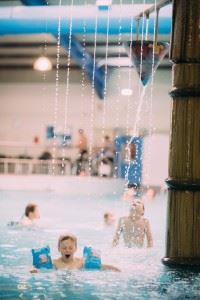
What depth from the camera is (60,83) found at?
19844 mm

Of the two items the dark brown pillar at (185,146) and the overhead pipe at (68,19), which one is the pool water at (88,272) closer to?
the dark brown pillar at (185,146)

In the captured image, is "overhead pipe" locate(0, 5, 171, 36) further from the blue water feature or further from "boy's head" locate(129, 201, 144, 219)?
the blue water feature

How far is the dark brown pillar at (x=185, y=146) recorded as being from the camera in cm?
470

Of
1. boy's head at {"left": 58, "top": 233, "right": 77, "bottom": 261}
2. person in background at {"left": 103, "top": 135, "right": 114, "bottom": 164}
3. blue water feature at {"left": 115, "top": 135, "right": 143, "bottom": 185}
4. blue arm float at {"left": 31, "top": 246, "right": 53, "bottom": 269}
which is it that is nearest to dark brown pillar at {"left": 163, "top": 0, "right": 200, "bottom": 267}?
boy's head at {"left": 58, "top": 233, "right": 77, "bottom": 261}

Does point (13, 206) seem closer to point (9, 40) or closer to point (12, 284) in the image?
point (9, 40)

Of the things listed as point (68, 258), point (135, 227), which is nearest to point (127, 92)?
point (135, 227)

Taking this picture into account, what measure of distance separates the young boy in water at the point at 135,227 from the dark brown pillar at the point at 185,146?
1941 mm

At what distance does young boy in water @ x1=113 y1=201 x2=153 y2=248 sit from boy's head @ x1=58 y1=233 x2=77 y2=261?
172cm

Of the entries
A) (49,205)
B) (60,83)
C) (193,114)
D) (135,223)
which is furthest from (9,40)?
(193,114)

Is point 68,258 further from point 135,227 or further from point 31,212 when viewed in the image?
point 31,212

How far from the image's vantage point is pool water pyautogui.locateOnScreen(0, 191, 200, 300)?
4105 mm

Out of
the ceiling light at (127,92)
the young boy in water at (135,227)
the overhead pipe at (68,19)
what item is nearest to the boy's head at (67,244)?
the young boy in water at (135,227)

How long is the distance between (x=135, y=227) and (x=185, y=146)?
2.36 m

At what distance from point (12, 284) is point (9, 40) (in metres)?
13.5
